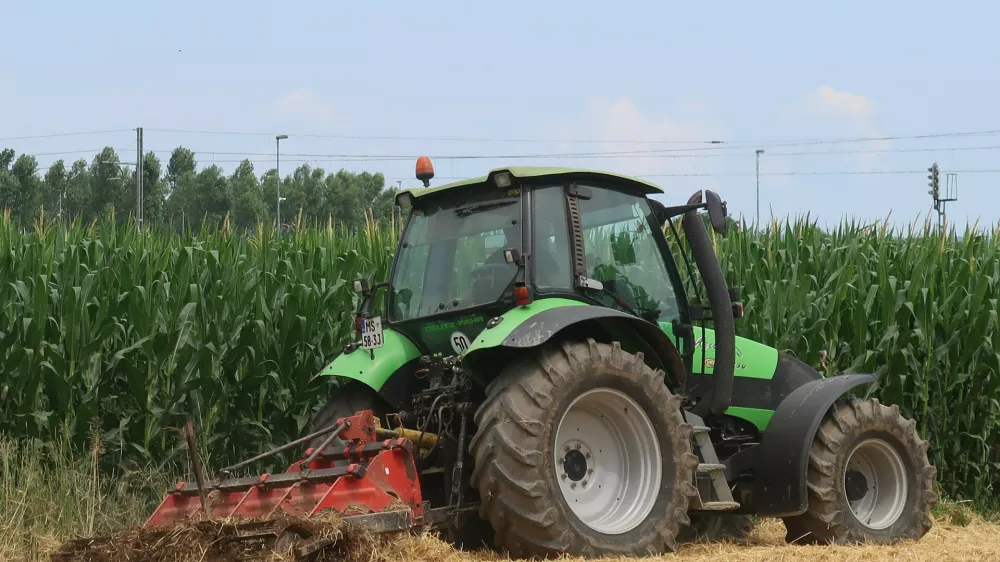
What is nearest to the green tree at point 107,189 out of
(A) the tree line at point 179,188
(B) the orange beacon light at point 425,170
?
(A) the tree line at point 179,188

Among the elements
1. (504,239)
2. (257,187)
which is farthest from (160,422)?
(257,187)

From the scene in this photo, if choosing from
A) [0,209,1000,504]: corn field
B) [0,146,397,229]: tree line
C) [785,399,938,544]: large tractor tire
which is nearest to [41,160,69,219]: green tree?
[0,146,397,229]: tree line

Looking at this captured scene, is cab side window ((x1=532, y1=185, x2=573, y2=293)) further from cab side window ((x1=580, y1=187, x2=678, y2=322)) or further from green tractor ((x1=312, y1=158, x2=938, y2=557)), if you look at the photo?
cab side window ((x1=580, y1=187, x2=678, y2=322))

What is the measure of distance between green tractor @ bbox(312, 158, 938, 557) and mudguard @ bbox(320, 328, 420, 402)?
0.04 feet

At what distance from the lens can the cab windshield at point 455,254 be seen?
5.95 metres

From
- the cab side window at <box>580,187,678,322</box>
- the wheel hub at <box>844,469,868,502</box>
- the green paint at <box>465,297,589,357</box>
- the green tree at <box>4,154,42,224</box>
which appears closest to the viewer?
the green paint at <box>465,297,589,357</box>

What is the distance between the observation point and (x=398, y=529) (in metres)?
4.85

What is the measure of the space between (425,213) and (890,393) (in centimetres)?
483

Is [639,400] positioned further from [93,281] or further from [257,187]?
[257,187]

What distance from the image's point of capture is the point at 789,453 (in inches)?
257

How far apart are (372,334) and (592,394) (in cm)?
133

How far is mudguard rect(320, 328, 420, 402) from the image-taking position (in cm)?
610

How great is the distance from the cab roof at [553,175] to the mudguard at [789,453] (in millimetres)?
1597

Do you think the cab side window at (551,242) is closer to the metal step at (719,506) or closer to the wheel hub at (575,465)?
the wheel hub at (575,465)
